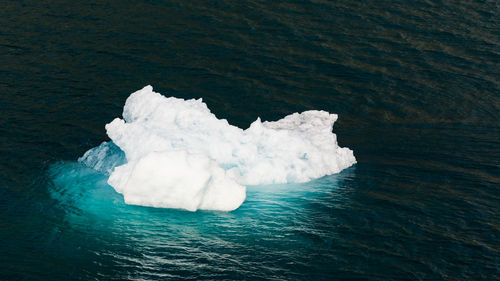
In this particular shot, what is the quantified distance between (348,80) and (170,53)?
28.3ft

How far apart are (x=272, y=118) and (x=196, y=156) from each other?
749 centimetres

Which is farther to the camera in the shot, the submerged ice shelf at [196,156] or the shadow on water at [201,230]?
the submerged ice shelf at [196,156]

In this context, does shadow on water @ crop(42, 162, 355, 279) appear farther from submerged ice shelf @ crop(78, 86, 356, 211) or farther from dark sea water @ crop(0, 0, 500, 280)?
submerged ice shelf @ crop(78, 86, 356, 211)

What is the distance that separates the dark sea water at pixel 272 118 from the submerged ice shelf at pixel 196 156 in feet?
1.73

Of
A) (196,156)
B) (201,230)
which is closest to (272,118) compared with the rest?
(196,156)

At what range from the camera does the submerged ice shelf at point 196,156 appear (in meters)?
23.2

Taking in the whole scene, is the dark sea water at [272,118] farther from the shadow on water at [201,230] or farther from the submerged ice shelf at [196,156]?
the submerged ice shelf at [196,156]

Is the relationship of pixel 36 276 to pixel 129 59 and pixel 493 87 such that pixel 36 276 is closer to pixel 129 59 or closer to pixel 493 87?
pixel 129 59

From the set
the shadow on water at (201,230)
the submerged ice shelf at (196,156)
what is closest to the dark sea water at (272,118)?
the shadow on water at (201,230)

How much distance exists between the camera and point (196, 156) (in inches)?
922

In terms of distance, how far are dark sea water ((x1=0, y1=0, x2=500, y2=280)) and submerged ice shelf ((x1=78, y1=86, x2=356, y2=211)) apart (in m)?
0.53

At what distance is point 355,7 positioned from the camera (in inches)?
1561

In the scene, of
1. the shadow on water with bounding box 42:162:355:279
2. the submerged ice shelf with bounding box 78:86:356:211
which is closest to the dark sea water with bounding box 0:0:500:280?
the shadow on water with bounding box 42:162:355:279

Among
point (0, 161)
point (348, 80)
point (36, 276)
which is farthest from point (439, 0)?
point (36, 276)
